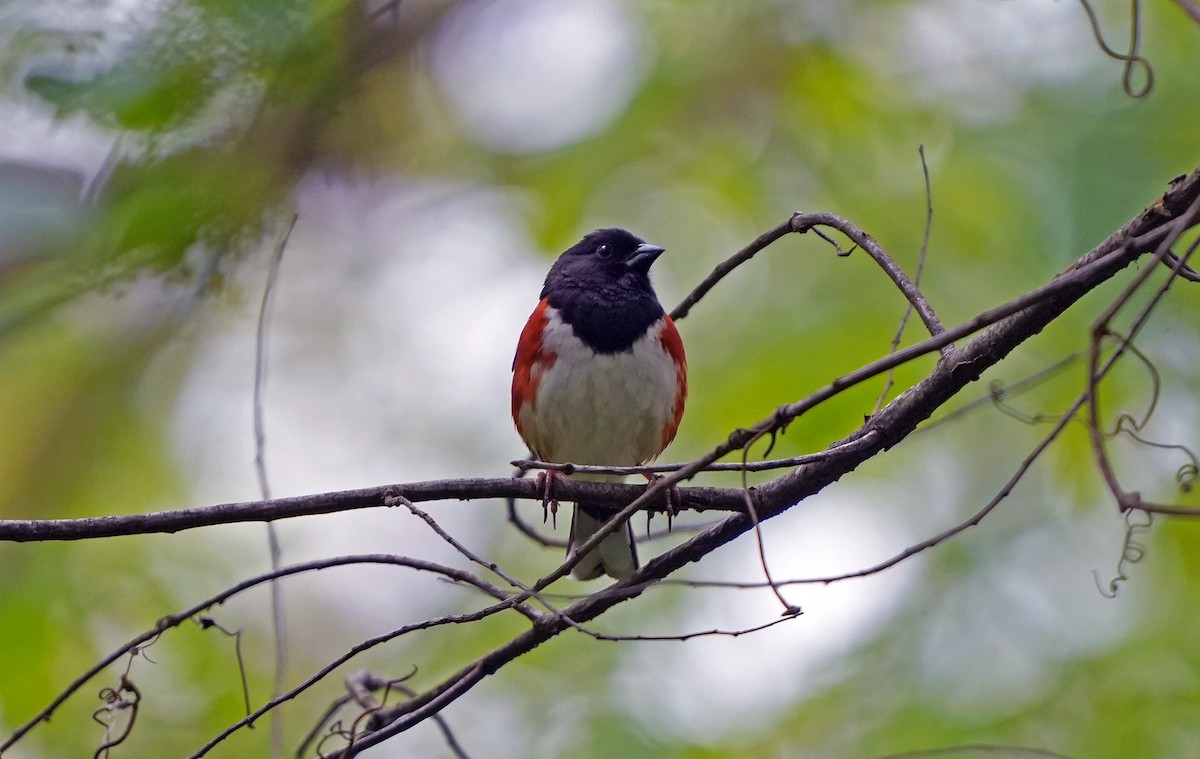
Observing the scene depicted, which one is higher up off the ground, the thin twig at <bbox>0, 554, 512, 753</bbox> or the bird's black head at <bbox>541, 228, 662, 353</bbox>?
the bird's black head at <bbox>541, 228, 662, 353</bbox>

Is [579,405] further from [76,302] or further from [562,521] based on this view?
[76,302]

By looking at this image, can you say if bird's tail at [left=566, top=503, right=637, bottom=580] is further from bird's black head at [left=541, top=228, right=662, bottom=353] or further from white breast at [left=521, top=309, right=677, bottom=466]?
bird's black head at [left=541, top=228, right=662, bottom=353]

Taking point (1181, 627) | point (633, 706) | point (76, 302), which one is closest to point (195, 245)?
point (76, 302)

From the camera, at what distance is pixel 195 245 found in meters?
2.62

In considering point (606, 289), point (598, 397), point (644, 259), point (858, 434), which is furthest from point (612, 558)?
point (858, 434)

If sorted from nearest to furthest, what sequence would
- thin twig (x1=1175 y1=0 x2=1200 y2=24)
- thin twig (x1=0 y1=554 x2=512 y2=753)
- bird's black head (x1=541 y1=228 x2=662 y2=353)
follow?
thin twig (x1=1175 y1=0 x2=1200 y2=24) < thin twig (x1=0 y1=554 x2=512 y2=753) < bird's black head (x1=541 y1=228 x2=662 y2=353)

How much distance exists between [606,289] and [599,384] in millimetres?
407

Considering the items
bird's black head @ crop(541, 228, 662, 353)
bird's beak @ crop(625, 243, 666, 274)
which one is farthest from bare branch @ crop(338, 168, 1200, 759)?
bird's beak @ crop(625, 243, 666, 274)

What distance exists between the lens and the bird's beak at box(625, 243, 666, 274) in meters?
3.98

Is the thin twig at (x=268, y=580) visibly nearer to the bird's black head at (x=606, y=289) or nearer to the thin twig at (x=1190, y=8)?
the thin twig at (x=1190, y=8)

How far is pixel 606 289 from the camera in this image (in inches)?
151

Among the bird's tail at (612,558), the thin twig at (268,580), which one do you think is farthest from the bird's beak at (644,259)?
the thin twig at (268,580)

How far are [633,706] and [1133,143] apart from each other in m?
2.70

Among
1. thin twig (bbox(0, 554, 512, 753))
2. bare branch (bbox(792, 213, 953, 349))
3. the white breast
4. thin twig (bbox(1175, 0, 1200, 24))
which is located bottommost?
thin twig (bbox(0, 554, 512, 753))
